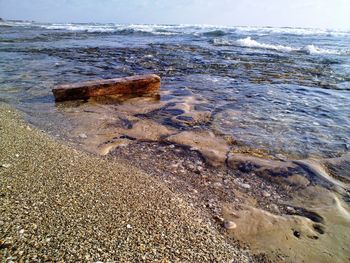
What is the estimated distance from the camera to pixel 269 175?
9.98ft

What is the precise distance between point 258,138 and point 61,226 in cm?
290

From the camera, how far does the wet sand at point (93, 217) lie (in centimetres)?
171

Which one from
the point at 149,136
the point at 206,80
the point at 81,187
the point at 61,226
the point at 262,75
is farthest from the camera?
the point at 262,75

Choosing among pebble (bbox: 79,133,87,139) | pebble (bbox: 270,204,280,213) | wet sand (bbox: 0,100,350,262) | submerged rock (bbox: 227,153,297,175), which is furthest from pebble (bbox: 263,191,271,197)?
pebble (bbox: 79,133,87,139)

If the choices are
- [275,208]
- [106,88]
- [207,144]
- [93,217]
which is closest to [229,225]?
[275,208]

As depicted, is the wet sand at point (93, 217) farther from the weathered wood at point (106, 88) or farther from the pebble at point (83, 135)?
the weathered wood at point (106, 88)

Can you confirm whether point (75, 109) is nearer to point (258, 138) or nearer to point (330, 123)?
point (258, 138)

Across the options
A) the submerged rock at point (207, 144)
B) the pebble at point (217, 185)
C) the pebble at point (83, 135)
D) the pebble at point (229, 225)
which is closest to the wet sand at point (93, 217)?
the pebble at point (229, 225)

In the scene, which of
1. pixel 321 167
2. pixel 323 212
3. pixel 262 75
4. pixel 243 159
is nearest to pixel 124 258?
pixel 323 212

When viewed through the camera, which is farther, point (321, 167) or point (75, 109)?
point (75, 109)

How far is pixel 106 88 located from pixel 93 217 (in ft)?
13.2

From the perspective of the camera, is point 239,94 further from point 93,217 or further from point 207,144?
point 93,217

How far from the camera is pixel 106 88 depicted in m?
5.64

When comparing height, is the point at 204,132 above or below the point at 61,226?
below
